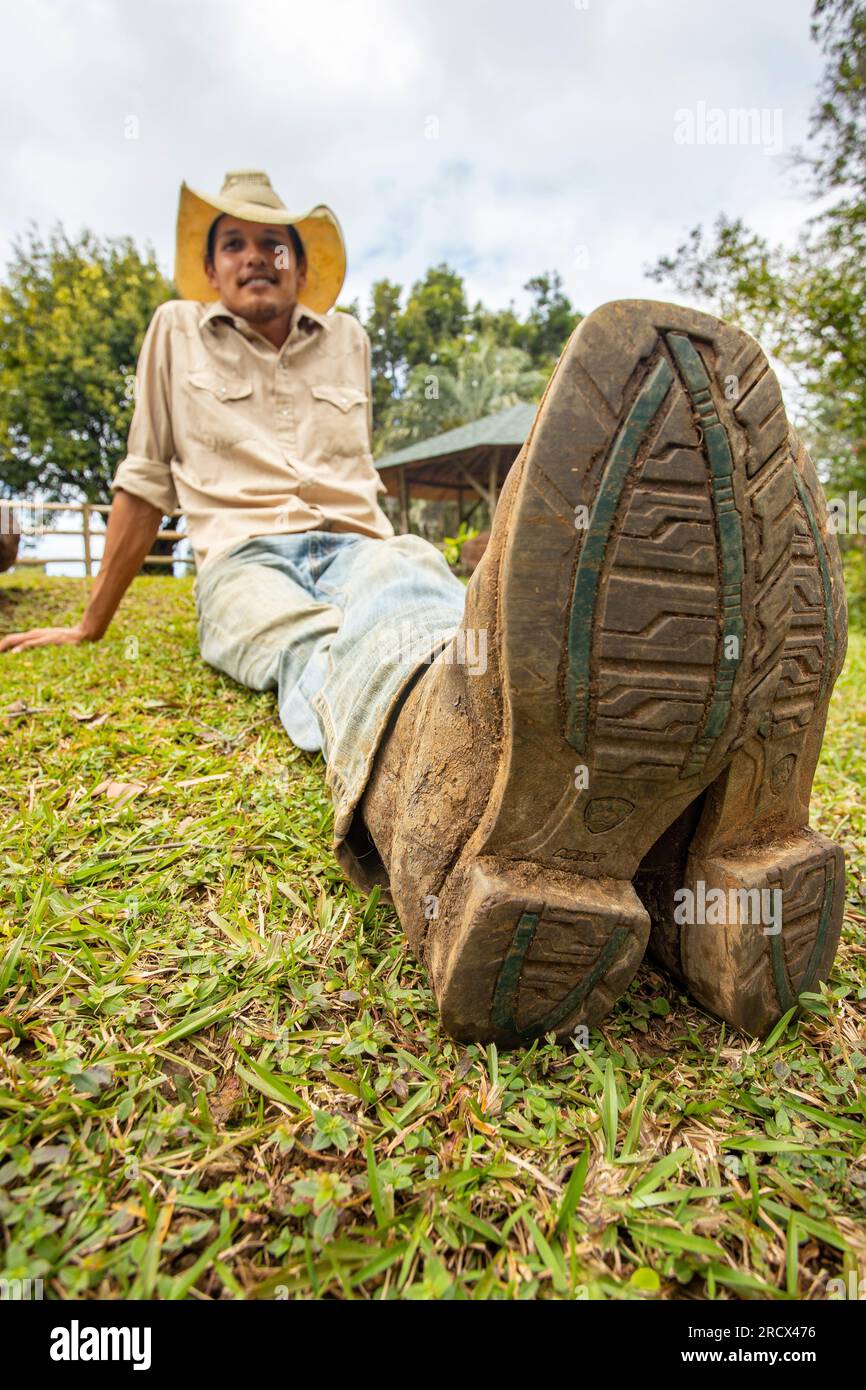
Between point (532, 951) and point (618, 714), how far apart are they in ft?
0.90

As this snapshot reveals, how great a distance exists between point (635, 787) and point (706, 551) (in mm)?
246

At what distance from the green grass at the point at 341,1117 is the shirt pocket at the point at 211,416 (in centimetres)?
126

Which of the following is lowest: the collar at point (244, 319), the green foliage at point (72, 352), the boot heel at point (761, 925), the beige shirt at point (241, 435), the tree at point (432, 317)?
the boot heel at point (761, 925)

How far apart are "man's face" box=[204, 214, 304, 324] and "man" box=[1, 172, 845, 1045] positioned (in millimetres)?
1440

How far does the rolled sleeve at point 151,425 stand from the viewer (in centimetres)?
213

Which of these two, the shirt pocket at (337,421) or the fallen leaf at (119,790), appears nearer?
the fallen leaf at (119,790)

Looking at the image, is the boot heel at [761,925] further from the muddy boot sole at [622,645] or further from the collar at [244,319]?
the collar at [244,319]

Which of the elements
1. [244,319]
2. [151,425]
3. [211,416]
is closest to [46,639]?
[151,425]

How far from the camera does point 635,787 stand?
2.55ft

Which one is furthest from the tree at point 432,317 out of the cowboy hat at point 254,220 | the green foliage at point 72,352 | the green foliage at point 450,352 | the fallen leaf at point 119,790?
the fallen leaf at point 119,790

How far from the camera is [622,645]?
715mm

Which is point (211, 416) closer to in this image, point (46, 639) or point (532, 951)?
point (46, 639)
